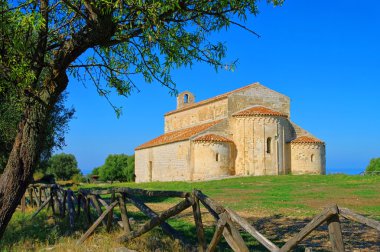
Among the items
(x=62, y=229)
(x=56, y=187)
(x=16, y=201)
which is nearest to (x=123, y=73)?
(x=16, y=201)

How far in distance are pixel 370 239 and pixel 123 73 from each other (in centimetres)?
644

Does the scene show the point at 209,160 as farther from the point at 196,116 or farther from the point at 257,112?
the point at 196,116

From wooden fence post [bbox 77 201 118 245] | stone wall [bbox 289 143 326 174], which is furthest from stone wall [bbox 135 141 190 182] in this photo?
wooden fence post [bbox 77 201 118 245]

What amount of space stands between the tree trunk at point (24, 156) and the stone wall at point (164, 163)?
31.1m

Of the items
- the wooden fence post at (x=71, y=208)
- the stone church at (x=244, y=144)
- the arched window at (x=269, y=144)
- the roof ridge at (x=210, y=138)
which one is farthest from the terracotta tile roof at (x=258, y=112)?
the wooden fence post at (x=71, y=208)

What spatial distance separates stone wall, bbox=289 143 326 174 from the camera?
131 ft

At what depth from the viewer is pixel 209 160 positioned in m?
37.8

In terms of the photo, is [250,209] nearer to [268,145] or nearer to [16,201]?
[16,201]

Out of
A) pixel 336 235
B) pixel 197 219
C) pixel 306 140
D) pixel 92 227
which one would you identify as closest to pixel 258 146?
pixel 306 140

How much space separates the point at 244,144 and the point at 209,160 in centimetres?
360

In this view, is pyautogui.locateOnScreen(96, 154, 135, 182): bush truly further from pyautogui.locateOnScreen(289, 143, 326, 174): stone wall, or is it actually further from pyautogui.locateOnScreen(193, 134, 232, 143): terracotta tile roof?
pyautogui.locateOnScreen(289, 143, 326, 174): stone wall

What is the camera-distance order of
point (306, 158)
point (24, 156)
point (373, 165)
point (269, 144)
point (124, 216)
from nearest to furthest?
point (24, 156) → point (124, 216) → point (269, 144) → point (306, 158) → point (373, 165)

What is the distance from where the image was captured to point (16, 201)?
7.35 m

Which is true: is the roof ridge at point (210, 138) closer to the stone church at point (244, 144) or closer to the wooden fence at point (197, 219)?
the stone church at point (244, 144)
